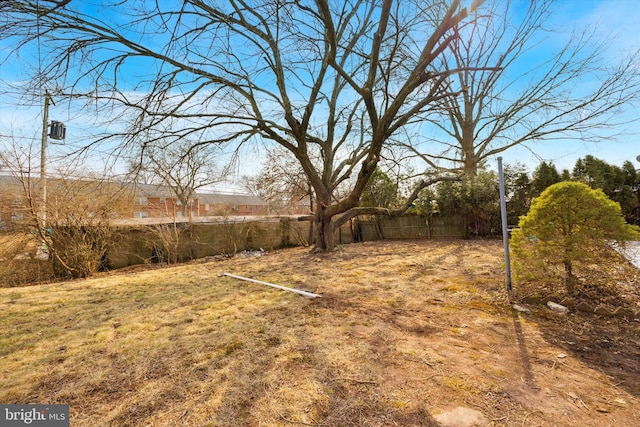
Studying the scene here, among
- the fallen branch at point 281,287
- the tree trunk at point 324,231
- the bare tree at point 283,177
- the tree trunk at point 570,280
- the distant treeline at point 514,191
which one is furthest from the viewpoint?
the bare tree at point 283,177

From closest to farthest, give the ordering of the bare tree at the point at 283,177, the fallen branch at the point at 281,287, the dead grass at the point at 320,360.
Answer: the dead grass at the point at 320,360, the fallen branch at the point at 281,287, the bare tree at the point at 283,177

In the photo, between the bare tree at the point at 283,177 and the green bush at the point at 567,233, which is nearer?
the green bush at the point at 567,233

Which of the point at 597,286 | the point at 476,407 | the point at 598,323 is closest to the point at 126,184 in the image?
the point at 476,407

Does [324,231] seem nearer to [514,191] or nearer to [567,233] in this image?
[567,233]

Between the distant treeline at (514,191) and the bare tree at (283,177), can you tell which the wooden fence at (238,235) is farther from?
the bare tree at (283,177)

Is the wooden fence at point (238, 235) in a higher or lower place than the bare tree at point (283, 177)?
lower

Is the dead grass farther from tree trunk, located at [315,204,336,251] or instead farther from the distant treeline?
the distant treeline

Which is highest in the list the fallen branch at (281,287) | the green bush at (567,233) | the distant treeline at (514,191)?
the distant treeline at (514,191)

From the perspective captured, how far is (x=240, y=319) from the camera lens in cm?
294

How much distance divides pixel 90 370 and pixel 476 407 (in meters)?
2.63

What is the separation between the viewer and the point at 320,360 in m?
2.01

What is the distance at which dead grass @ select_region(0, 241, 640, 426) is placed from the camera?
1.48 metres

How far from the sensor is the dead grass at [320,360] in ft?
4.85

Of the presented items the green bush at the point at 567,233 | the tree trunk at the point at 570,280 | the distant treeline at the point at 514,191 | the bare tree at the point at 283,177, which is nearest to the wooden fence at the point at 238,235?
the distant treeline at the point at 514,191
